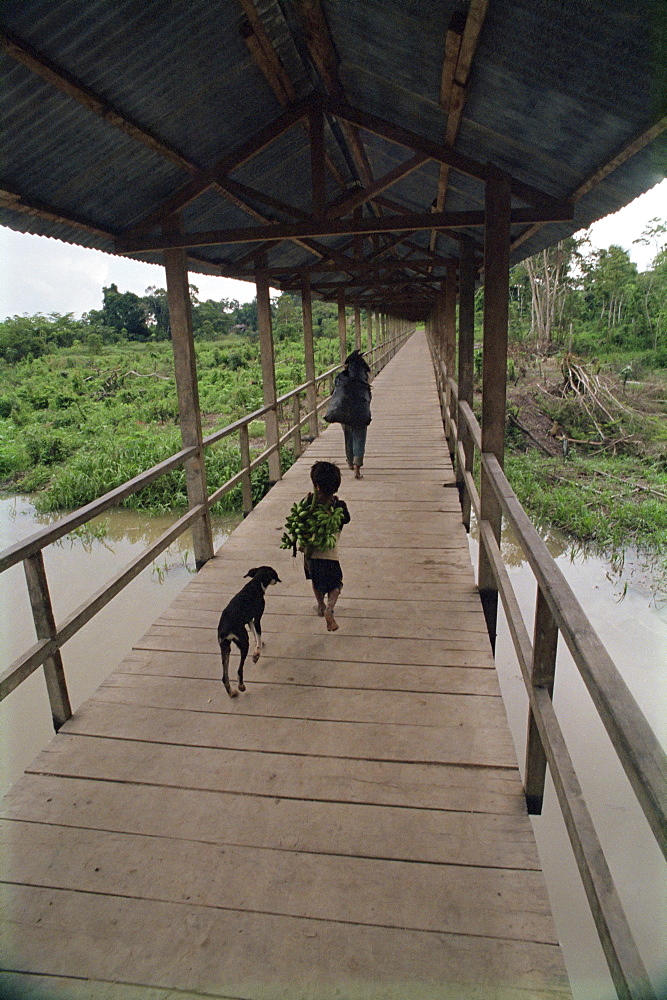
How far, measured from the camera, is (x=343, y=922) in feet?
5.42

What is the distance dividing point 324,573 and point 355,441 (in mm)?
3450

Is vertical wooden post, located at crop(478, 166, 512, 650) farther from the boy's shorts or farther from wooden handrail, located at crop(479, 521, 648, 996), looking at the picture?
wooden handrail, located at crop(479, 521, 648, 996)

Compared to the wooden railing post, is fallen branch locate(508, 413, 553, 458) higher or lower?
lower

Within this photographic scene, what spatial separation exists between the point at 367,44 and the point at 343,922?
12.0ft

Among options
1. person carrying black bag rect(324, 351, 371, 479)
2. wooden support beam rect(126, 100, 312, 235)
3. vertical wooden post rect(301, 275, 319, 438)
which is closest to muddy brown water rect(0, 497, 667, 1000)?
vertical wooden post rect(301, 275, 319, 438)

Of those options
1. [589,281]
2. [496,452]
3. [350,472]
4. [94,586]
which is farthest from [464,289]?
[589,281]

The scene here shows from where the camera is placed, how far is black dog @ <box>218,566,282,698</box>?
2557 millimetres

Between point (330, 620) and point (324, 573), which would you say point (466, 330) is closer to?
point (324, 573)

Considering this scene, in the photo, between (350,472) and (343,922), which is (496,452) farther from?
(350,472)

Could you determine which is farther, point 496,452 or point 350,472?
point 350,472

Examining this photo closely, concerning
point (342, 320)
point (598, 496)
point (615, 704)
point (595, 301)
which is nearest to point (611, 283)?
point (595, 301)

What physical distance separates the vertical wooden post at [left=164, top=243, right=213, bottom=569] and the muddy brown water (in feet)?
5.86

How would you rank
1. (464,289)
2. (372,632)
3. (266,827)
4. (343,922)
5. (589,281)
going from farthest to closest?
(589,281), (464,289), (372,632), (266,827), (343,922)

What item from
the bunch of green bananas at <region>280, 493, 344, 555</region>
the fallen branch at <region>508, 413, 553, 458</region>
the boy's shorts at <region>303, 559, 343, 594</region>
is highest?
the bunch of green bananas at <region>280, 493, 344, 555</region>
